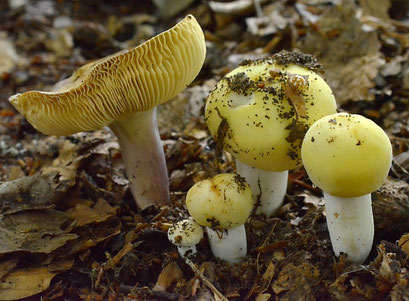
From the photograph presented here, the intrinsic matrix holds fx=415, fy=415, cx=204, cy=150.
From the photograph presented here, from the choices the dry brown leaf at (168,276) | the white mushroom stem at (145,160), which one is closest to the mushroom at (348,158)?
the dry brown leaf at (168,276)

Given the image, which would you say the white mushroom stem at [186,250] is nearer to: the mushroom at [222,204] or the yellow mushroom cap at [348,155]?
the mushroom at [222,204]

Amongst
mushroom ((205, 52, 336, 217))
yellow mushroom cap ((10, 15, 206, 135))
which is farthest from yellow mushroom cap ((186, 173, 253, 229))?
yellow mushroom cap ((10, 15, 206, 135))

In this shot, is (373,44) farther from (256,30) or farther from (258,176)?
(258,176)

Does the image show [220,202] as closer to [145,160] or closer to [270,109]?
[270,109]

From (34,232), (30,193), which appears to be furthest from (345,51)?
(34,232)

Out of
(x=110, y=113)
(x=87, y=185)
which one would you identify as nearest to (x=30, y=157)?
(x=87, y=185)
